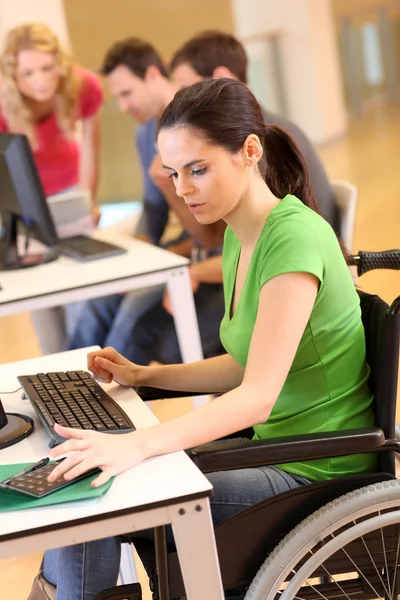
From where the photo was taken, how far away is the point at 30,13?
563cm

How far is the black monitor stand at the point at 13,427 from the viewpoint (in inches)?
59.0

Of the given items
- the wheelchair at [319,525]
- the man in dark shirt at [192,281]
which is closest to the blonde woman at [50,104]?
the man in dark shirt at [192,281]

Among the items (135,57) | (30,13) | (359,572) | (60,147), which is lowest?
(359,572)

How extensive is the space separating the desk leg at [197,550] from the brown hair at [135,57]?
2378mm

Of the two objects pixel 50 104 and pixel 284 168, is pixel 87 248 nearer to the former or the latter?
pixel 50 104

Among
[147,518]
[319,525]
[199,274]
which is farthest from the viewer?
[199,274]

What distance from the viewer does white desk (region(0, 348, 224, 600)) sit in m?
1.20

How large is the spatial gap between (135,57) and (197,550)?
2.43 m

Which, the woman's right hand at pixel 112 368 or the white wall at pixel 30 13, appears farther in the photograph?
the white wall at pixel 30 13

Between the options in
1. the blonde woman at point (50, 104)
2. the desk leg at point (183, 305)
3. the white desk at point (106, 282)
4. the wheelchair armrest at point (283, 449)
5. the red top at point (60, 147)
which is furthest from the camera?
the red top at point (60, 147)

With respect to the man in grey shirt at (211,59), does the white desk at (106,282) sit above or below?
below

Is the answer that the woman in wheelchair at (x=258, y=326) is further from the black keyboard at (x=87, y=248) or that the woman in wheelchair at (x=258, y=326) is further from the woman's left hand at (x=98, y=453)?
the black keyboard at (x=87, y=248)

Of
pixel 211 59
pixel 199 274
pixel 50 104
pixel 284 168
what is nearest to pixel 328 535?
pixel 284 168

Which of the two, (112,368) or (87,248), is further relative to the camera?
(87,248)
